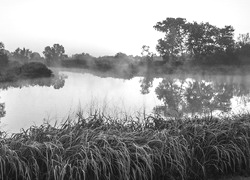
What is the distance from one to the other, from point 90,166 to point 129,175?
47cm

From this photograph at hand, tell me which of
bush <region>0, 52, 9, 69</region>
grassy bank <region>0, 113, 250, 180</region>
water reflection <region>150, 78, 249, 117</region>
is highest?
bush <region>0, 52, 9, 69</region>

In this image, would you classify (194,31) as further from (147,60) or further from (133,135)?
(133,135)

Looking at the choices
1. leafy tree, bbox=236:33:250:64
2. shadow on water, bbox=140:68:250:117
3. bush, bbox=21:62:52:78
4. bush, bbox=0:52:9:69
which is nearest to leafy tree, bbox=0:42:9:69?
bush, bbox=0:52:9:69

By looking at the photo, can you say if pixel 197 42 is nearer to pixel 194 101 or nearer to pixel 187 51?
pixel 187 51

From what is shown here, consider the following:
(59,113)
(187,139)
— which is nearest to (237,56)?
(59,113)

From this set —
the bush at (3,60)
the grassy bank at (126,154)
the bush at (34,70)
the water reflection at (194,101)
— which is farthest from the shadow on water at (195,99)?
the bush at (3,60)

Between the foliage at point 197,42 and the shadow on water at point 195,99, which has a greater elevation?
the foliage at point 197,42

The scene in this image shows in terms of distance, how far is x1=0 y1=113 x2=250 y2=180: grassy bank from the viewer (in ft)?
11.7

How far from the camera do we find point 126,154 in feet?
12.3

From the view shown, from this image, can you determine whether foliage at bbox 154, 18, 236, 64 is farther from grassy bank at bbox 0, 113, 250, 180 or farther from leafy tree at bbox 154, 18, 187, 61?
grassy bank at bbox 0, 113, 250, 180

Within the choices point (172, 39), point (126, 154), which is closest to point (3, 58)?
→ point (172, 39)

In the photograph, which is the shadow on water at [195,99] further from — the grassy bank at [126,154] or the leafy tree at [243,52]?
the leafy tree at [243,52]

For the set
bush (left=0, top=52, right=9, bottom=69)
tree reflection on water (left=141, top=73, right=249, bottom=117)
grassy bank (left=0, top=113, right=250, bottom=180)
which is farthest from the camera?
bush (left=0, top=52, right=9, bottom=69)

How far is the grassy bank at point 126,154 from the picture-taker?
3.58 metres
